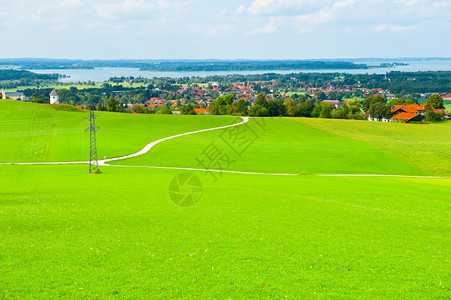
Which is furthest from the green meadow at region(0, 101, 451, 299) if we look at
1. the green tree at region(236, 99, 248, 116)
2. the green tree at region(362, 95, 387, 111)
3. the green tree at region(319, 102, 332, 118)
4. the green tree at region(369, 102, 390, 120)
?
the green tree at region(362, 95, 387, 111)

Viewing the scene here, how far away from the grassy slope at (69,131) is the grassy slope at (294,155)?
26.3 ft

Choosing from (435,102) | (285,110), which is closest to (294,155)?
(285,110)

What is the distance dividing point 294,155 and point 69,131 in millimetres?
46542

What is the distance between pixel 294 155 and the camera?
64188 millimetres

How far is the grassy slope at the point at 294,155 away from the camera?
57.6 m

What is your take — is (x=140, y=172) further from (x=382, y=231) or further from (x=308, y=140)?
(x=308, y=140)

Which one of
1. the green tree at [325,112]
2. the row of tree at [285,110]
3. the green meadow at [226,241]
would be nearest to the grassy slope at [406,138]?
the green meadow at [226,241]

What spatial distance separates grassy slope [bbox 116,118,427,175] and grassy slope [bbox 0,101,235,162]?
8.02 m

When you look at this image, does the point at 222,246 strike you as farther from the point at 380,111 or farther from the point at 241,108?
the point at 380,111

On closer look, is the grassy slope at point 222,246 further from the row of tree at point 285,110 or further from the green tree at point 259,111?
the row of tree at point 285,110

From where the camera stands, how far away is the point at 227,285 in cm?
1320

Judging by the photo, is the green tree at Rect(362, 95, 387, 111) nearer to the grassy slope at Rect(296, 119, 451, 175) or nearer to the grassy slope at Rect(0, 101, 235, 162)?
the grassy slope at Rect(296, 119, 451, 175)

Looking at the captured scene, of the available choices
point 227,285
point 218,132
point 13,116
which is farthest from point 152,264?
point 13,116

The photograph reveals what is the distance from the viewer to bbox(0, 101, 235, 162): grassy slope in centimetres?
6388
